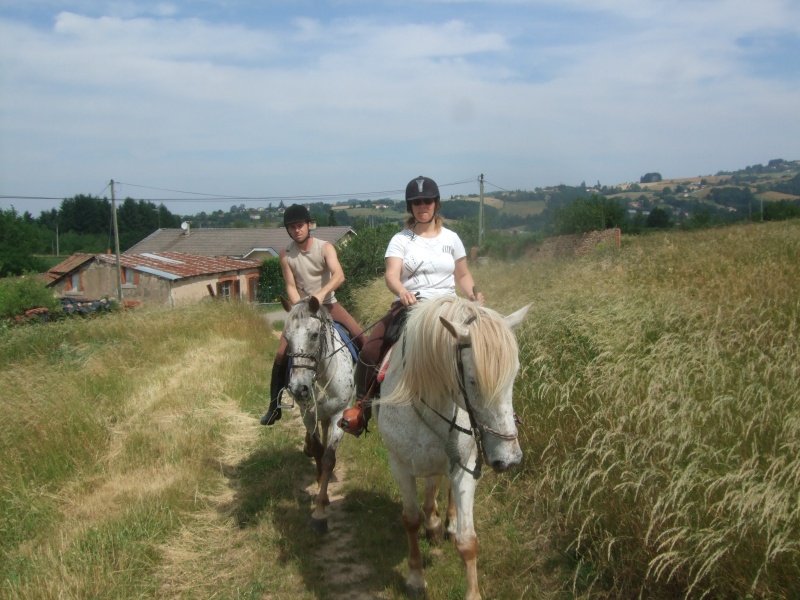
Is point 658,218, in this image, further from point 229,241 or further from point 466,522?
point 229,241

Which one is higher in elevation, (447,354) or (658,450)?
(447,354)

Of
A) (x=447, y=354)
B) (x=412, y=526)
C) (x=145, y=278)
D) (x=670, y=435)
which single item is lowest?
(x=145, y=278)

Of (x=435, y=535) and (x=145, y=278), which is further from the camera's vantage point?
(x=145, y=278)

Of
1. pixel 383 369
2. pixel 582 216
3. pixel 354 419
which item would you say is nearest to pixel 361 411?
pixel 354 419

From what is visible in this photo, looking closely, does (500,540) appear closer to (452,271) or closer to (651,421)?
(651,421)

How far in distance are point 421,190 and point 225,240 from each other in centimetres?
5958

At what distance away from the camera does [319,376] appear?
17.9 feet

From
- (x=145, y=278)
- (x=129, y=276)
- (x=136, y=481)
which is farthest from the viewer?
(x=129, y=276)

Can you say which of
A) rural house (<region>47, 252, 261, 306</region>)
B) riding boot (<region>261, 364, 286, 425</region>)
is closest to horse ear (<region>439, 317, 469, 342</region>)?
riding boot (<region>261, 364, 286, 425</region>)

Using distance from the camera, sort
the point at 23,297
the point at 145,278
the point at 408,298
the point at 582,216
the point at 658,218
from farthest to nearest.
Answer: the point at 145,278 < the point at 658,218 < the point at 23,297 < the point at 582,216 < the point at 408,298

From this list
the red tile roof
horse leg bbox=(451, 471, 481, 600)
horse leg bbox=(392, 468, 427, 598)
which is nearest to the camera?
horse leg bbox=(451, 471, 481, 600)

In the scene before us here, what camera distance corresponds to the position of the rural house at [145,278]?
120ft

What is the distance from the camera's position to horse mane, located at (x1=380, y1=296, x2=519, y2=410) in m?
3.01

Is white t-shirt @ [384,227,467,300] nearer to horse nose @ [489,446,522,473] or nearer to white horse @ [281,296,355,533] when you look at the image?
white horse @ [281,296,355,533]
